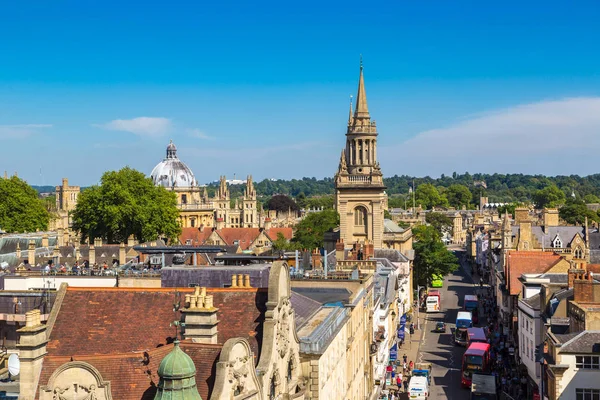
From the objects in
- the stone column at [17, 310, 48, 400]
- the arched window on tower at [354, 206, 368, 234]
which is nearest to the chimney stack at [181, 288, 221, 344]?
the stone column at [17, 310, 48, 400]

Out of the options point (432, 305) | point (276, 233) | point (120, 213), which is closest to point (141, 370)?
point (432, 305)

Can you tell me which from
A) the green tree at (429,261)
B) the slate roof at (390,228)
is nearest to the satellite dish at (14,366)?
the slate roof at (390,228)

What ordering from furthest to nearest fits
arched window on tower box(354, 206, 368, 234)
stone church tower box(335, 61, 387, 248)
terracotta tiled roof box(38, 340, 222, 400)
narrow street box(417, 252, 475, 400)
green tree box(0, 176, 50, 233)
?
green tree box(0, 176, 50, 233) < arched window on tower box(354, 206, 368, 234) < stone church tower box(335, 61, 387, 248) < narrow street box(417, 252, 475, 400) < terracotta tiled roof box(38, 340, 222, 400)

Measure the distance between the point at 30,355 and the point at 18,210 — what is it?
99964mm

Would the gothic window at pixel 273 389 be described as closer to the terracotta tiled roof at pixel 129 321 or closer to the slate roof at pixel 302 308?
the terracotta tiled roof at pixel 129 321

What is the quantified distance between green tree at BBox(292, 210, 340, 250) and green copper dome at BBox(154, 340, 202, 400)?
102343mm

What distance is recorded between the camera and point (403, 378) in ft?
A: 215

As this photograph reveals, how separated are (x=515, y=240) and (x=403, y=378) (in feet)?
136

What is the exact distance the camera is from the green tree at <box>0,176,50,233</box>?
117m

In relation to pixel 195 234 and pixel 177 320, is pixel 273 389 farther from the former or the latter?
pixel 195 234

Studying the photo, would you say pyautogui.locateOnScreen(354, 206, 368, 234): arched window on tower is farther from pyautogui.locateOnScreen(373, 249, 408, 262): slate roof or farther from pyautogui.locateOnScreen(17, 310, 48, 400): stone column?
pyautogui.locateOnScreen(17, 310, 48, 400): stone column

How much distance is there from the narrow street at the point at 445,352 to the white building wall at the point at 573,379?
14440 millimetres

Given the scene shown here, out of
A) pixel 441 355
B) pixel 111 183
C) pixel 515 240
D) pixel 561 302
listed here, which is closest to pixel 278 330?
pixel 561 302

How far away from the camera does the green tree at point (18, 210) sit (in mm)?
116625
